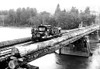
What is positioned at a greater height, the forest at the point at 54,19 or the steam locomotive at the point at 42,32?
the forest at the point at 54,19

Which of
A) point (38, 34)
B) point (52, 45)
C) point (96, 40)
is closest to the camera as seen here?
point (52, 45)

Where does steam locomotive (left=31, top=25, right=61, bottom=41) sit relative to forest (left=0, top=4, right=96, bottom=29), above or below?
below

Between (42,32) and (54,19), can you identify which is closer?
(42,32)

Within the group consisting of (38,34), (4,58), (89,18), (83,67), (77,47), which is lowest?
(83,67)

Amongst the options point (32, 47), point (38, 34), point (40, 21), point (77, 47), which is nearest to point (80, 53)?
point (77, 47)

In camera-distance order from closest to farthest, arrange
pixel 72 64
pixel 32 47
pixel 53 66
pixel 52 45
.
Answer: pixel 32 47, pixel 52 45, pixel 53 66, pixel 72 64

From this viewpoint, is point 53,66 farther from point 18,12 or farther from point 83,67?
point 18,12

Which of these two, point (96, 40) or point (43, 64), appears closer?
point (43, 64)

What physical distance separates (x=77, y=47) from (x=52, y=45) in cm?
2371

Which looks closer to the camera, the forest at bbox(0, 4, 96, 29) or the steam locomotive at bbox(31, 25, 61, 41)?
the steam locomotive at bbox(31, 25, 61, 41)

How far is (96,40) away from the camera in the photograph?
68500 millimetres

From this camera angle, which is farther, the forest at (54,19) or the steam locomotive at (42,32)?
the forest at (54,19)

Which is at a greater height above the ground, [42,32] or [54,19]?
[54,19]

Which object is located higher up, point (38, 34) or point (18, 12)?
point (18, 12)
